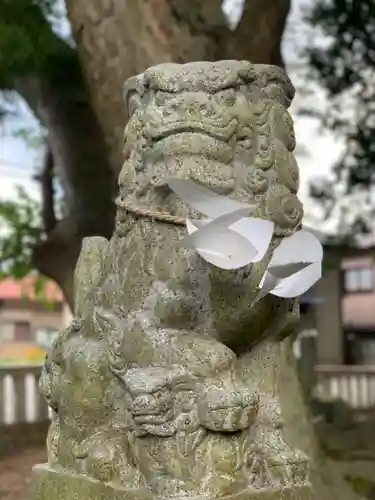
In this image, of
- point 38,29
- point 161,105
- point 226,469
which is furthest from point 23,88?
point 226,469

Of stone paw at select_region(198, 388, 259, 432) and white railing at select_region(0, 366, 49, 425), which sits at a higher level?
stone paw at select_region(198, 388, 259, 432)

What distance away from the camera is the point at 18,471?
18.5ft

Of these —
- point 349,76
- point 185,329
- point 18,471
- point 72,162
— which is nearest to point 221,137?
point 185,329

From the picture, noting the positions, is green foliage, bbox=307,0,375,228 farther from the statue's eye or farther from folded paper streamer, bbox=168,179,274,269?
folded paper streamer, bbox=168,179,274,269

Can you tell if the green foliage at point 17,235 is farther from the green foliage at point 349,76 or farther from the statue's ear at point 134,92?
the statue's ear at point 134,92

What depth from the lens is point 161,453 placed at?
1.57 metres

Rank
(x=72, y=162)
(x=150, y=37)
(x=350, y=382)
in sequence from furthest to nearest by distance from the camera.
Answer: (x=350, y=382)
(x=72, y=162)
(x=150, y=37)

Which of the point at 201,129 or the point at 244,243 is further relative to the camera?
the point at 201,129

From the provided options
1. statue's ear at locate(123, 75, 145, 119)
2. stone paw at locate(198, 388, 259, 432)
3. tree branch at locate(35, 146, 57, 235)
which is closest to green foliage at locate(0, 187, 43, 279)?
tree branch at locate(35, 146, 57, 235)

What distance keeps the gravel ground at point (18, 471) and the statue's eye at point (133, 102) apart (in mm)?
3370

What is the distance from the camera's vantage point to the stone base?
5.23 feet

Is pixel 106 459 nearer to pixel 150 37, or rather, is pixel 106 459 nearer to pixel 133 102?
pixel 133 102

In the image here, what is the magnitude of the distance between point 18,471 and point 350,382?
4.44 metres

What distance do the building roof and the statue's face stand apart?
6348mm
